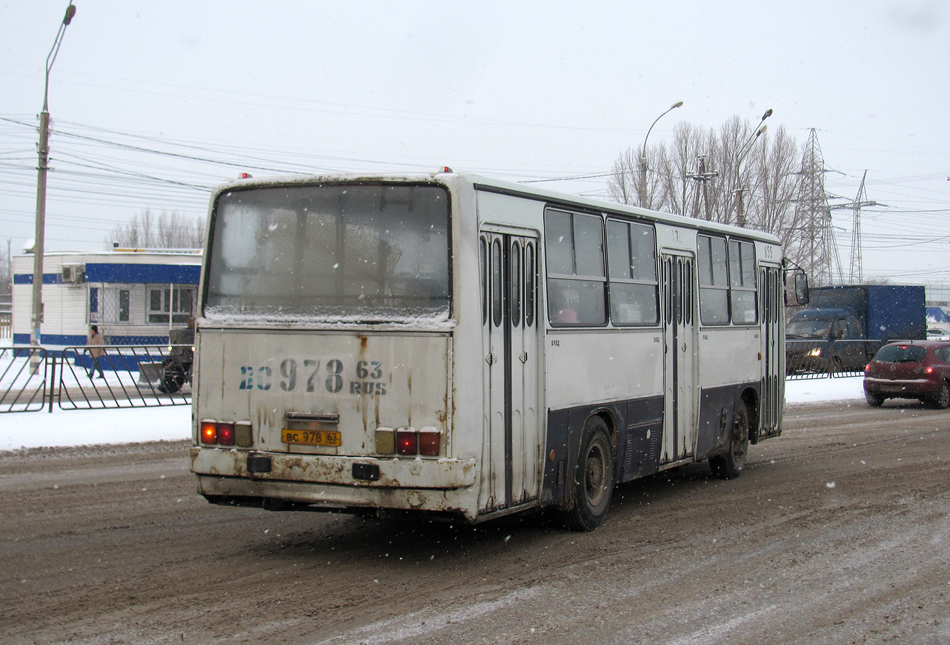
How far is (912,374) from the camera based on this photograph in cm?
2241

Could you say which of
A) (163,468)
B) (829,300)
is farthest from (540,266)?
(829,300)

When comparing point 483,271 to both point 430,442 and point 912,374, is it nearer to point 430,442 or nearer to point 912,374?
point 430,442

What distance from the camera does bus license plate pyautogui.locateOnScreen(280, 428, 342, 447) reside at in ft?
22.7

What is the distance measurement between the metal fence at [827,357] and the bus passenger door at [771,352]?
19680 mm

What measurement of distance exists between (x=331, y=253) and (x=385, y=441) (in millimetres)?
1446

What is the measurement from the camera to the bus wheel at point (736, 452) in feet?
38.6

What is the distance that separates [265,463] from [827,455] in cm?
956

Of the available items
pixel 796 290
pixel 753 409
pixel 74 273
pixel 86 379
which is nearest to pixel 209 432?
pixel 753 409

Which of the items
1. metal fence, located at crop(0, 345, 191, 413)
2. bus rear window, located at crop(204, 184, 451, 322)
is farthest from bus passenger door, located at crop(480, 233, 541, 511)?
metal fence, located at crop(0, 345, 191, 413)

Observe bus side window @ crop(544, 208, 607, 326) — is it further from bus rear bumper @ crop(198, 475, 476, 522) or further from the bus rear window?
bus rear bumper @ crop(198, 475, 476, 522)

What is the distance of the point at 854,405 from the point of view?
23875 mm

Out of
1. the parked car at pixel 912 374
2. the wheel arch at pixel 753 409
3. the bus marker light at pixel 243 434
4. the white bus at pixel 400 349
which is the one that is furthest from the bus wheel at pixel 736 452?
the parked car at pixel 912 374

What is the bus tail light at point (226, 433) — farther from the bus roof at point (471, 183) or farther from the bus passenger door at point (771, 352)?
the bus passenger door at point (771, 352)

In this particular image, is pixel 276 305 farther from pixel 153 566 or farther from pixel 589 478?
pixel 589 478
